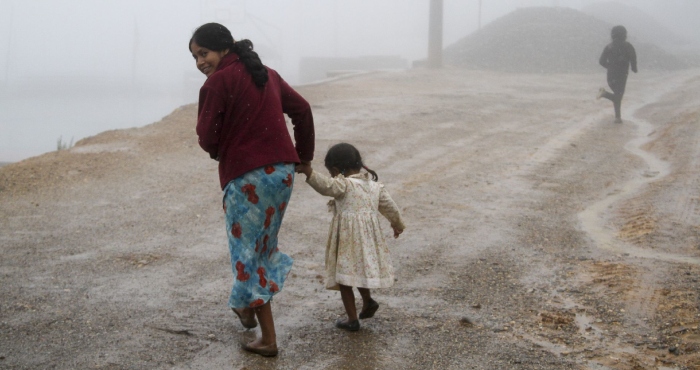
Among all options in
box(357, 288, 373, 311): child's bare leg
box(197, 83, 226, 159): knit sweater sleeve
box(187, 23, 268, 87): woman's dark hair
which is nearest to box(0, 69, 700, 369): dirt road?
box(357, 288, 373, 311): child's bare leg

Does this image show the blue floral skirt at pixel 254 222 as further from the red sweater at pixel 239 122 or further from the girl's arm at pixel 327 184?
the girl's arm at pixel 327 184

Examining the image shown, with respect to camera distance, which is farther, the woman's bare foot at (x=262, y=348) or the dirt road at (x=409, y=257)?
the dirt road at (x=409, y=257)

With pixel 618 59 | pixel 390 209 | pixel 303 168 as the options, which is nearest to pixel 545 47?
pixel 618 59

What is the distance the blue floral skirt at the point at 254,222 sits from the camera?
3.54 meters

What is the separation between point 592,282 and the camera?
501 cm

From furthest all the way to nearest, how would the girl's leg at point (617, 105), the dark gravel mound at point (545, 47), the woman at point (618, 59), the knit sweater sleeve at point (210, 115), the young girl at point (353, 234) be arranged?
the dark gravel mound at point (545, 47), the woman at point (618, 59), the girl's leg at point (617, 105), the young girl at point (353, 234), the knit sweater sleeve at point (210, 115)

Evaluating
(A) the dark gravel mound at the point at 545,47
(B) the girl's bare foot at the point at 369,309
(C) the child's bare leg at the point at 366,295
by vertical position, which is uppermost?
(C) the child's bare leg at the point at 366,295

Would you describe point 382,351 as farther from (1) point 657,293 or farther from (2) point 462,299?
(1) point 657,293

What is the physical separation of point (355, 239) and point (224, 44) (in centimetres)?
125

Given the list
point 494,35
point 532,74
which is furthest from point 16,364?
point 494,35

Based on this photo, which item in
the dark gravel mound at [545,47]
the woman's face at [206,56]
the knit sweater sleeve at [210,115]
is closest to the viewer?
the knit sweater sleeve at [210,115]

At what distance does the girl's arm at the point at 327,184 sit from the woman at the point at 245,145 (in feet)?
0.64

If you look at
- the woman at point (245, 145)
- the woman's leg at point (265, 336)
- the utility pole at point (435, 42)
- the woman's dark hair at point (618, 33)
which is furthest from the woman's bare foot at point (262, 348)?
the utility pole at point (435, 42)

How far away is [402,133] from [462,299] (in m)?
7.03
